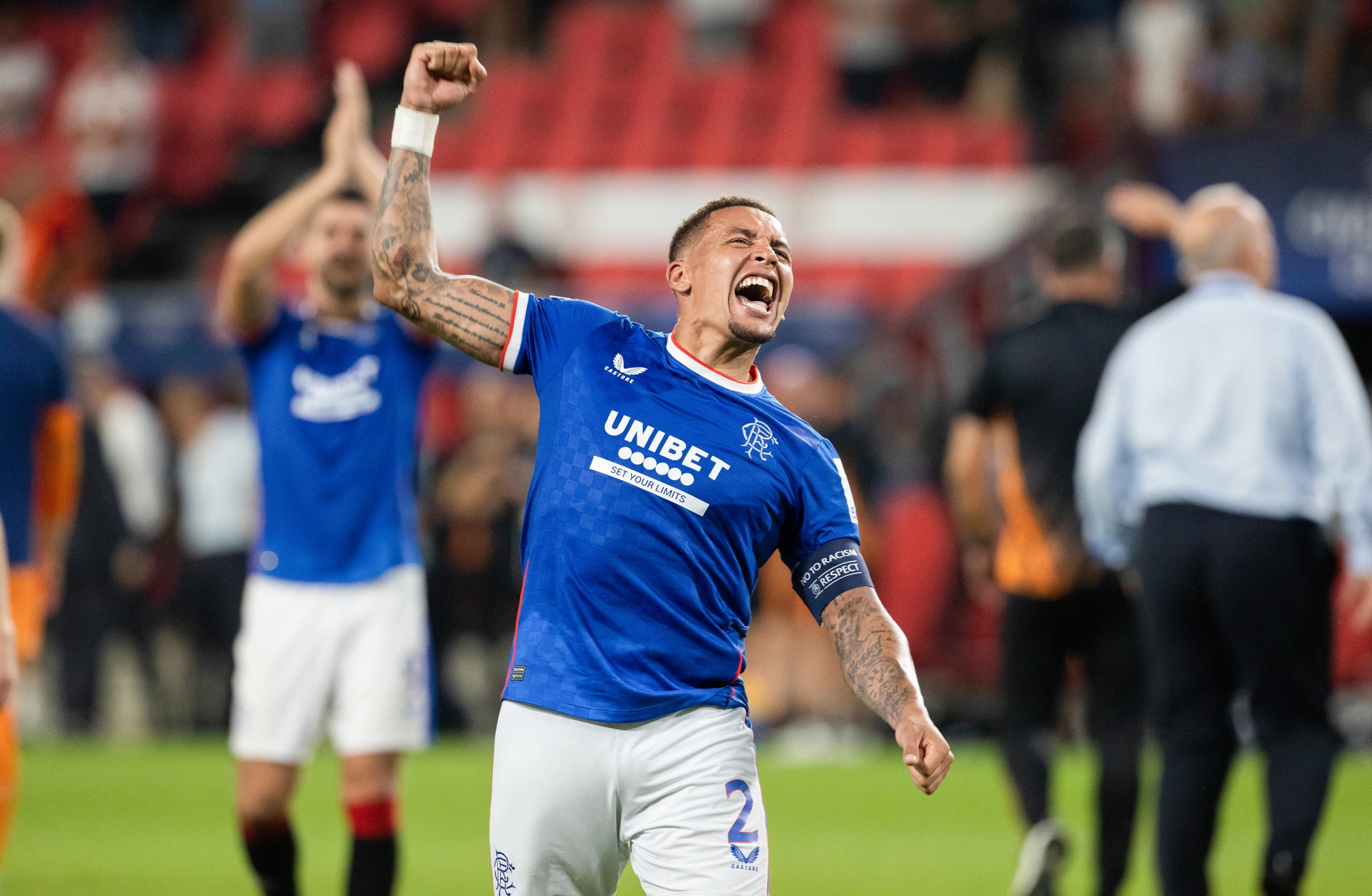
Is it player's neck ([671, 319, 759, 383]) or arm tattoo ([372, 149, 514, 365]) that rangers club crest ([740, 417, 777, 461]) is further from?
arm tattoo ([372, 149, 514, 365])

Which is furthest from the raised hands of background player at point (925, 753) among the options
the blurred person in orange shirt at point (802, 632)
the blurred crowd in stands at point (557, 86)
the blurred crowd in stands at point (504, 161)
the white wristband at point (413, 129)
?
the blurred crowd in stands at point (557, 86)

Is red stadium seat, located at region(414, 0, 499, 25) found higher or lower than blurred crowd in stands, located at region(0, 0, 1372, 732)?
higher

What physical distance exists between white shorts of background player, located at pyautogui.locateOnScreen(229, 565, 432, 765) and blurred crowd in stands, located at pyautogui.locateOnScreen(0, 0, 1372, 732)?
5.42 meters

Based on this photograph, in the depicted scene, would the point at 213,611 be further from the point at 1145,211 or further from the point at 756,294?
the point at 756,294

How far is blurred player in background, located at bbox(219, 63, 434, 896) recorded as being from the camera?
5.55 meters

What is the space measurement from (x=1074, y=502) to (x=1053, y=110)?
1126cm

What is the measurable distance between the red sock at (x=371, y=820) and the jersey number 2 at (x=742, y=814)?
2.08 meters

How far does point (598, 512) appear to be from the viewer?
3809 mm

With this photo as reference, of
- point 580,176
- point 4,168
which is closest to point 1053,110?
point 580,176

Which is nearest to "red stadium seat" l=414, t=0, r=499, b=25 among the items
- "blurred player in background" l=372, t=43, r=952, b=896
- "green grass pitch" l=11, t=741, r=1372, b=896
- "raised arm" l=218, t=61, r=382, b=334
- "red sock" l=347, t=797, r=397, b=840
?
"green grass pitch" l=11, t=741, r=1372, b=896

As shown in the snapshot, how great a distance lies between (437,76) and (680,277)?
0.75 metres

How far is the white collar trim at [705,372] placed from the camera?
395 cm

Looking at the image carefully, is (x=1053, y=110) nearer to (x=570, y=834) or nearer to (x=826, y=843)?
(x=826, y=843)

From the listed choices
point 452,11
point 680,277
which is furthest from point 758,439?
point 452,11
